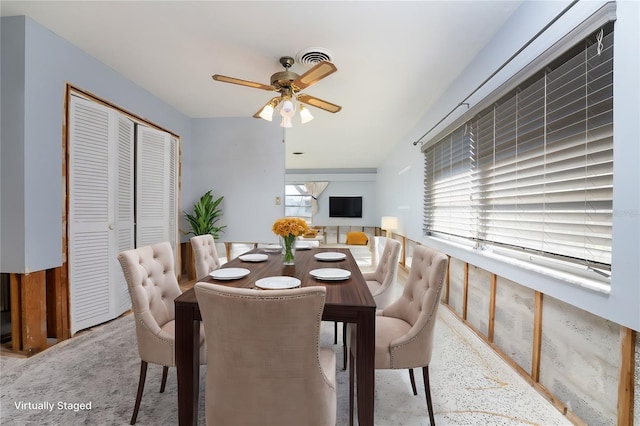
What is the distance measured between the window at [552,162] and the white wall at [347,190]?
21.1 ft

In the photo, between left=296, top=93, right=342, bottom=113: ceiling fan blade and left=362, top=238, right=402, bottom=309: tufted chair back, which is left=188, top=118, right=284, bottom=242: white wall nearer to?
left=296, top=93, right=342, bottom=113: ceiling fan blade

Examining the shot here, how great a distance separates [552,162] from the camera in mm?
1587

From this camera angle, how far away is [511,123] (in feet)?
6.43

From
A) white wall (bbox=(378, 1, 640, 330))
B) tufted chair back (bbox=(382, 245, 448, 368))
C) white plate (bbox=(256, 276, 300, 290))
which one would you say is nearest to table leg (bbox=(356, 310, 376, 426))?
tufted chair back (bbox=(382, 245, 448, 368))

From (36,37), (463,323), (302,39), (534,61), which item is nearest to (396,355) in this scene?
(463,323)

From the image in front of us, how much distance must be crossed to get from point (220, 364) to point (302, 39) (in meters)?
2.25

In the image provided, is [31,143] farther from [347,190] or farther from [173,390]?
[347,190]

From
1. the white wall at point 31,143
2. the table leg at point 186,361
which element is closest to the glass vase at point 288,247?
the table leg at point 186,361

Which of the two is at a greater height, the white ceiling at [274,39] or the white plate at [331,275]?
the white ceiling at [274,39]

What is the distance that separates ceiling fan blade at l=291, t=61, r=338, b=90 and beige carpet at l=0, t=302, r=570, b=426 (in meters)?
2.02

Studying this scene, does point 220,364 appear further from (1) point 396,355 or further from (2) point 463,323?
(2) point 463,323

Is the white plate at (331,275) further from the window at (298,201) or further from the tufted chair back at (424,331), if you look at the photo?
the window at (298,201)

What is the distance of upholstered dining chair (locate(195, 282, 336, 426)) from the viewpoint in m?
0.87

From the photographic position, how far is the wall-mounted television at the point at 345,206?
9.02m
